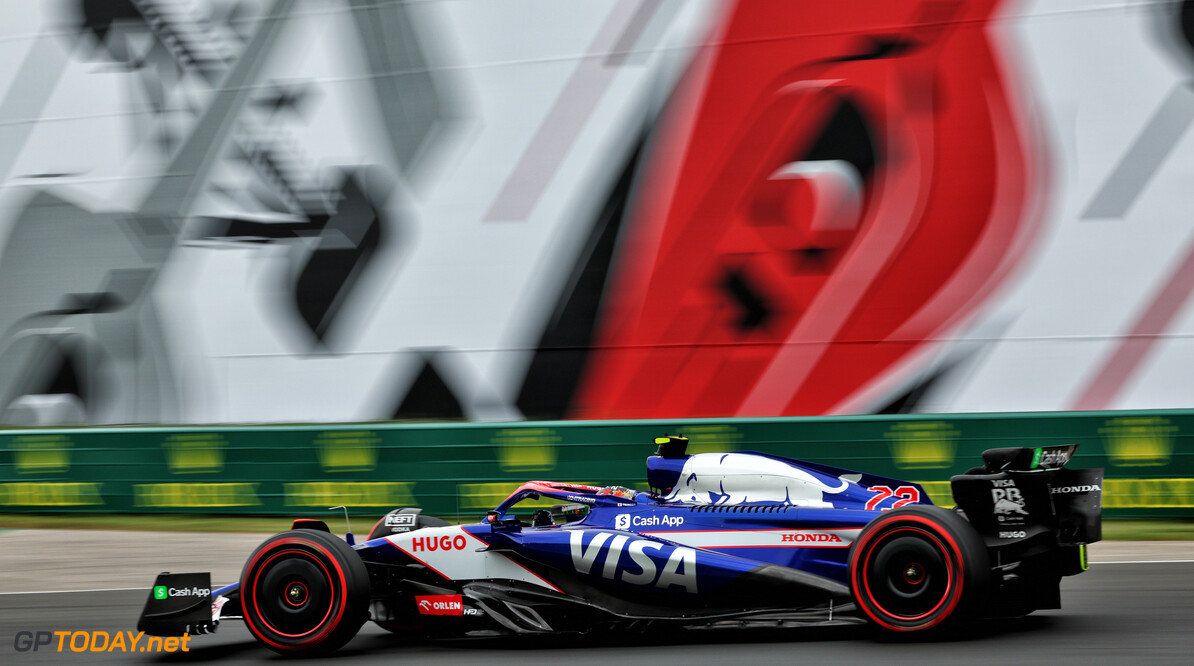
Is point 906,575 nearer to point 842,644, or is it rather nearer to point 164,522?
point 842,644

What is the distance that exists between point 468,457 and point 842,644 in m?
6.28

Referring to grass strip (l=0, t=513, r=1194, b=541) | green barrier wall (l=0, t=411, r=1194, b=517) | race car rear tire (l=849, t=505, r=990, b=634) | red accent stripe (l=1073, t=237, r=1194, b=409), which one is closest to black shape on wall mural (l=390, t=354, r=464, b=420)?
green barrier wall (l=0, t=411, r=1194, b=517)

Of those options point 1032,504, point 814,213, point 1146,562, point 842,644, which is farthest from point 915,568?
point 814,213

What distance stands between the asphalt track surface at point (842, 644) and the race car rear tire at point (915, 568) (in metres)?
0.16

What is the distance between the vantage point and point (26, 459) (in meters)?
12.8

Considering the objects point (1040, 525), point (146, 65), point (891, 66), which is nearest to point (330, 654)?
point (1040, 525)

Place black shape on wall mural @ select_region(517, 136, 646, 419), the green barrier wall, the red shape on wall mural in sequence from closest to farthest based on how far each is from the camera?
the green barrier wall < the red shape on wall mural < black shape on wall mural @ select_region(517, 136, 646, 419)

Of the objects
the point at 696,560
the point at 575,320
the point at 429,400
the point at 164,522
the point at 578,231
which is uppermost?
the point at 578,231

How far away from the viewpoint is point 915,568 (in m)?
5.62

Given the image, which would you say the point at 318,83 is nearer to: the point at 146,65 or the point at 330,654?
the point at 146,65

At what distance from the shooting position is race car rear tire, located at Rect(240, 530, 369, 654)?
6176mm

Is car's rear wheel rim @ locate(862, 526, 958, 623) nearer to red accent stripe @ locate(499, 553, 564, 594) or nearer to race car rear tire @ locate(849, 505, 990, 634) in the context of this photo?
race car rear tire @ locate(849, 505, 990, 634)

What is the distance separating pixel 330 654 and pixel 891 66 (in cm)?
922

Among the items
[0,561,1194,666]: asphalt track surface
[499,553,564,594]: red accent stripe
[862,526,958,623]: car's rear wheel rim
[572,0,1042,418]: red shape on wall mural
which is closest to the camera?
[0,561,1194,666]: asphalt track surface
